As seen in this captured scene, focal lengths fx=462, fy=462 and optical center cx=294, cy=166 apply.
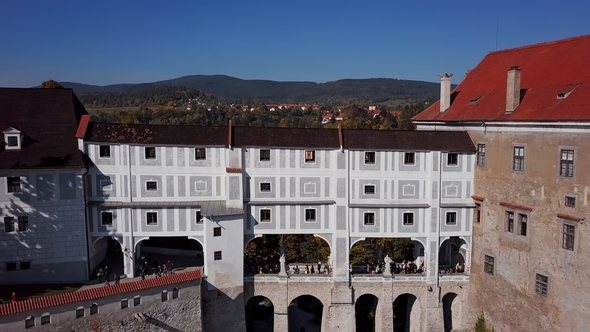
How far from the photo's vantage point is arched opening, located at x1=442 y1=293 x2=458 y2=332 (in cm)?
3466

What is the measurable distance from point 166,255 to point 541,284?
86.0ft

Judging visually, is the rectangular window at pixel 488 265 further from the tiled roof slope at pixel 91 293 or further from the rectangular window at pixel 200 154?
the rectangular window at pixel 200 154

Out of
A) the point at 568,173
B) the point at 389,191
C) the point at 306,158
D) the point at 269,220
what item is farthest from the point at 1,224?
the point at 568,173

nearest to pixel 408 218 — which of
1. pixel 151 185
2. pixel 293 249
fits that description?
pixel 293 249

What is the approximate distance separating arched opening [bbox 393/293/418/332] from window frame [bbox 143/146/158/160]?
2140cm

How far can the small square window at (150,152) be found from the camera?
102 feet

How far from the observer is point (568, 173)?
2533 cm

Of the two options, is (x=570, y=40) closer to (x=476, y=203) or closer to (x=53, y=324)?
(x=476, y=203)

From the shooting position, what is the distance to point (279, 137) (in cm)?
3241

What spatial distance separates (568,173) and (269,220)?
730 inches

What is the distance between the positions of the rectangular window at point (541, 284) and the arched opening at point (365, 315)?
48.9 feet

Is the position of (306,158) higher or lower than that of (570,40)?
lower

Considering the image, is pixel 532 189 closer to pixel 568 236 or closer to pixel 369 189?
pixel 568 236

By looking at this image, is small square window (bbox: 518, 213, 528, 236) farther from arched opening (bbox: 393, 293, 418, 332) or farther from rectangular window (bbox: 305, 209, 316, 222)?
rectangular window (bbox: 305, 209, 316, 222)
